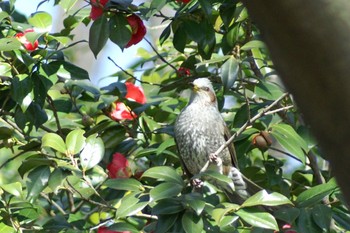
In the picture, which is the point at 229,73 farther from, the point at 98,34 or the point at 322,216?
the point at 322,216

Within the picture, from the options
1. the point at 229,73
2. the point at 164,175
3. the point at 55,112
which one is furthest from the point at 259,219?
the point at 55,112

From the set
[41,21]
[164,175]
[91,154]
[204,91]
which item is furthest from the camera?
[204,91]

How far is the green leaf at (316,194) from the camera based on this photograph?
2.04 m

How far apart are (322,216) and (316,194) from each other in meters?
0.14

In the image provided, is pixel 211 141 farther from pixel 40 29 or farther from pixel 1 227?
pixel 1 227

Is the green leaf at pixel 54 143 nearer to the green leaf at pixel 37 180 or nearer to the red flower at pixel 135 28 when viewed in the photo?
the green leaf at pixel 37 180

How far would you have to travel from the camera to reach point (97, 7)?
2.33 metres

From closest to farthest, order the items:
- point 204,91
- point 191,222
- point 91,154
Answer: point 191,222
point 91,154
point 204,91

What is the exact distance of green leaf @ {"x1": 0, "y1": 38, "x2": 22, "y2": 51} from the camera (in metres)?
2.21

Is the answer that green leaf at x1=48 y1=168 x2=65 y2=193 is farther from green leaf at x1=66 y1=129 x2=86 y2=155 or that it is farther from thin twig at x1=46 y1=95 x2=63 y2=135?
thin twig at x1=46 y1=95 x2=63 y2=135

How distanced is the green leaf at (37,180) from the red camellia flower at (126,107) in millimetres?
495

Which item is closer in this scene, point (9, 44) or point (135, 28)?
point (9, 44)

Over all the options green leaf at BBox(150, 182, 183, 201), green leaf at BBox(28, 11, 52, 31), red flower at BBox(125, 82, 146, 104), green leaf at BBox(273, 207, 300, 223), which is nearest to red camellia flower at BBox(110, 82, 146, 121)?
red flower at BBox(125, 82, 146, 104)

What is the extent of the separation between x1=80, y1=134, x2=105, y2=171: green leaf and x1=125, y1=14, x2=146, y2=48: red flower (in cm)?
35
